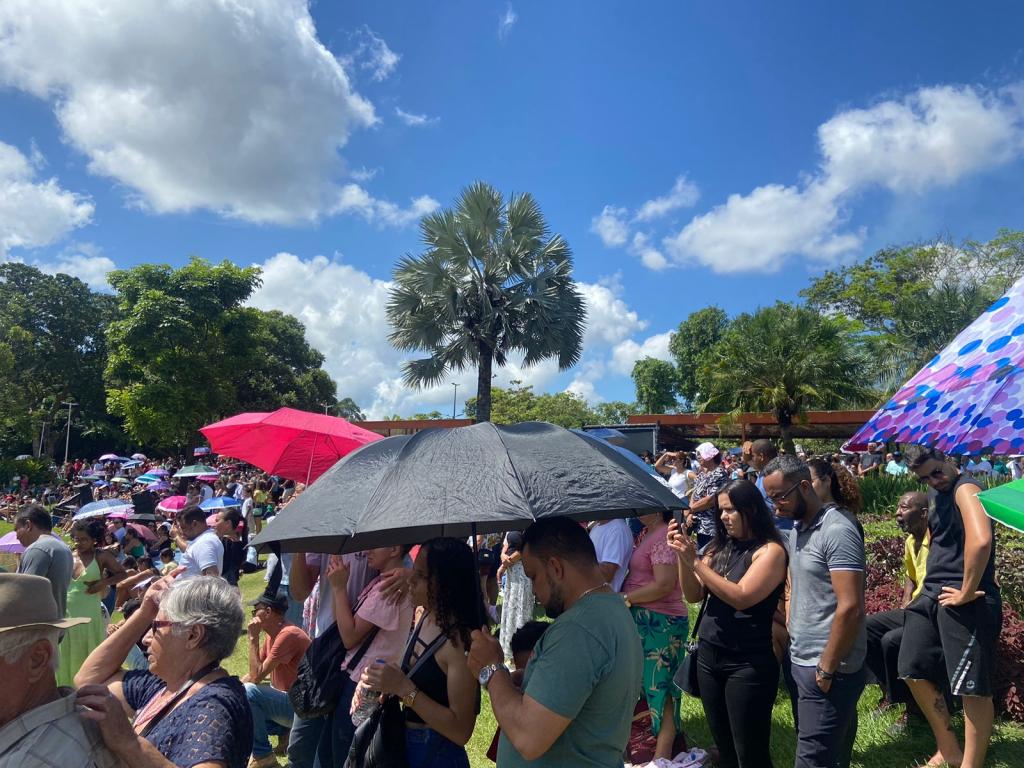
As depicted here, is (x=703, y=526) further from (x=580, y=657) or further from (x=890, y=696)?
(x=580, y=657)

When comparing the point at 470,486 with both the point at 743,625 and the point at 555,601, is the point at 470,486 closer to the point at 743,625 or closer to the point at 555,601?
the point at 555,601

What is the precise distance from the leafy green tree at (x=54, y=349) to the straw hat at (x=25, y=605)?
126ft

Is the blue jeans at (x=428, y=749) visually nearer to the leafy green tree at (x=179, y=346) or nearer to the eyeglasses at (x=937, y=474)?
the eyeglasses at (x=937, y=474)

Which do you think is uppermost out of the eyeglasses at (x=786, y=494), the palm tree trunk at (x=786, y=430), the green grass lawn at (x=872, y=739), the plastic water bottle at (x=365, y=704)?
the palm tree trunk at (x=786, y=430)

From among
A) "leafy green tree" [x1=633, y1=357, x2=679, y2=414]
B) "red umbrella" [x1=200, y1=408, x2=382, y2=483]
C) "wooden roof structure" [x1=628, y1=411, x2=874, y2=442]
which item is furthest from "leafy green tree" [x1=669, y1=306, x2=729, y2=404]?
"red umbrella" [x1=200, y1=408, x2=382, y2=483]

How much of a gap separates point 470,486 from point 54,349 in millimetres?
43031

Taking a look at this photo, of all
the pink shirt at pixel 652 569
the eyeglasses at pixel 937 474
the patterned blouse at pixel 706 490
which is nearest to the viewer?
the eyeglasses at pixel 937 474

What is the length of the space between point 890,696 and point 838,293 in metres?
34.5

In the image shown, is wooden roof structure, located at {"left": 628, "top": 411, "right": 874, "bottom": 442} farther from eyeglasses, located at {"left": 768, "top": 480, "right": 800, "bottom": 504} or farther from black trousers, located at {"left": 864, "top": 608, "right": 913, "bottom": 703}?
eyeglasses, located at {"left": 768, "top": 480, "right": 800, "bottom": 504}

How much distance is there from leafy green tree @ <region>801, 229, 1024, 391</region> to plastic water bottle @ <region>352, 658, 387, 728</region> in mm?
26720

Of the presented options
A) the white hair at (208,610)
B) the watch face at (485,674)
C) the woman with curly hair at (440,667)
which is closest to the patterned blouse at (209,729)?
the white hair at (208,610)

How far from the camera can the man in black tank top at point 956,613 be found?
301cm

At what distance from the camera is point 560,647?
5.69 feet

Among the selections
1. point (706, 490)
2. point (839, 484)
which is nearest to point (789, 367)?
point (706, 490)
